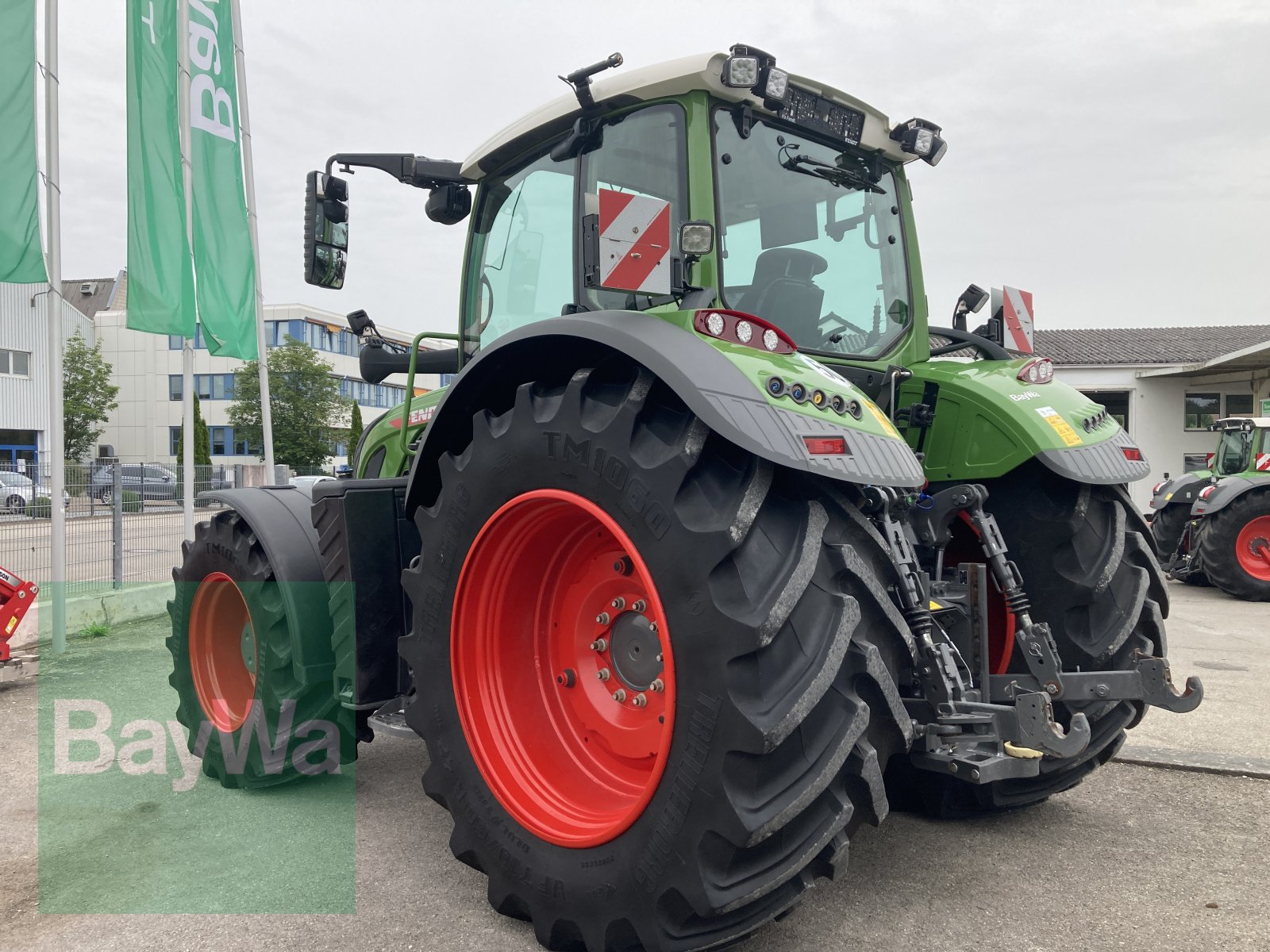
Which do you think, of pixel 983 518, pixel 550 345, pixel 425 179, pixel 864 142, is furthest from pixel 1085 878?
pixel 425 179

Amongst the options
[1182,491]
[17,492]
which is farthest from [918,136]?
[1182,491]

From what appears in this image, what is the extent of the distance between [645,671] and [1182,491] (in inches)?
452

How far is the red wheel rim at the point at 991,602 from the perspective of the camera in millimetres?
3332

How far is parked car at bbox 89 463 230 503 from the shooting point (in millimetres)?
8195

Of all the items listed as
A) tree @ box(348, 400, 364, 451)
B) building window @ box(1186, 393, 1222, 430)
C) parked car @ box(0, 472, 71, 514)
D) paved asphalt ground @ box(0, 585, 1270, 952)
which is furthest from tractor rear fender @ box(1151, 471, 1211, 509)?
tree @ box(348, 400, 364, 451)

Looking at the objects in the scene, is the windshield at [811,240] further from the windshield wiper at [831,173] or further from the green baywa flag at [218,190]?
the green baywa flag at [218,190]

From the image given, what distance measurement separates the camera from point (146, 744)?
438 centimetres

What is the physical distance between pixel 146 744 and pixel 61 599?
2.86m

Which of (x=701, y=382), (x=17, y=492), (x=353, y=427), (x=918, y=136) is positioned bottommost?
(x=17, y=492)

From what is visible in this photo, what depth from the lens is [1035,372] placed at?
333 centimetres

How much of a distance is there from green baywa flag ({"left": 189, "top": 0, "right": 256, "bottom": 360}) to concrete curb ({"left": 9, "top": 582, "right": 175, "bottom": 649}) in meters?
2.46

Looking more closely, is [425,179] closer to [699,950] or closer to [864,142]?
[864,142]

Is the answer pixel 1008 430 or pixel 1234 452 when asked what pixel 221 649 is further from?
pixel 1234 452

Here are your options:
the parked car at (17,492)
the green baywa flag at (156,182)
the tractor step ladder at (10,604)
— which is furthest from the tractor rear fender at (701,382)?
the green baywa flag at (156,182)
